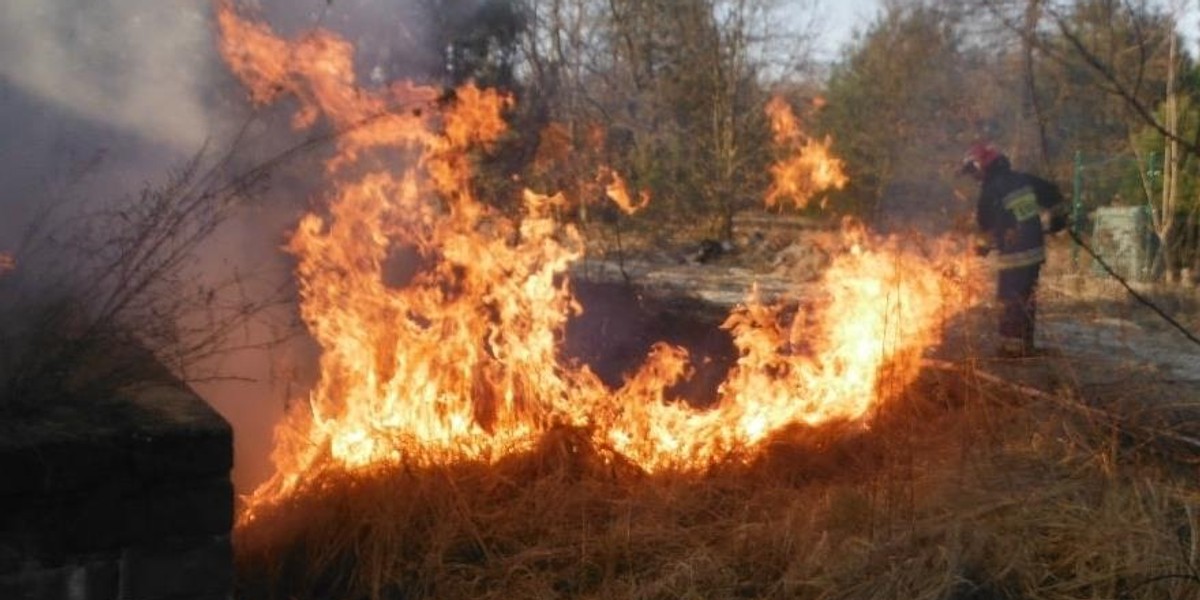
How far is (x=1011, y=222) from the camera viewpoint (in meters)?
8.41

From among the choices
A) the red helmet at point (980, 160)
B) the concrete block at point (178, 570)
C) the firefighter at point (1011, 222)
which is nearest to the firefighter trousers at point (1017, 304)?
the firefighter at point (1011, 222)

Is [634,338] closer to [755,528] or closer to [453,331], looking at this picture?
[453,331]

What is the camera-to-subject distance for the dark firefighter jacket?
26.9 feet

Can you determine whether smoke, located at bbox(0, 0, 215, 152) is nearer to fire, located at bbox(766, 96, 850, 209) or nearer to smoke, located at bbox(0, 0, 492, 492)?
smoke, located at bbox(0, 0, 492, 492)

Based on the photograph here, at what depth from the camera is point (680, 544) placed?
3941 millimetres

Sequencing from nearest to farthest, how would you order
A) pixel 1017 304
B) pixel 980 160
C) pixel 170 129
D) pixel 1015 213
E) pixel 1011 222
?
pixel 170 129, pixel 1017 304, pixel 1015 213, pixel 1011 222, pixel 980 160

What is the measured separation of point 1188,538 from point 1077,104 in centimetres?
1442

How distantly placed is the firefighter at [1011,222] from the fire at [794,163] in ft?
30.1

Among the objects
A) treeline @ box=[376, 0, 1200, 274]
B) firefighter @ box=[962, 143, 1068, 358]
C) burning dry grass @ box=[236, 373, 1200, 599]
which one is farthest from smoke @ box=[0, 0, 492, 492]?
treeline @ box=[376, 0, 1200, 274]

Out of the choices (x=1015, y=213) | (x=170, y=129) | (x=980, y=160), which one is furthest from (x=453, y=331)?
(x=980, y=160)

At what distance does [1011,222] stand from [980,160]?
600 mm

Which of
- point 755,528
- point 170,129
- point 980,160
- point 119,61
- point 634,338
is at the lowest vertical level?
point 755,528

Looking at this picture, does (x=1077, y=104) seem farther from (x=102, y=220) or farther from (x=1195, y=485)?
(x=102, y=220)

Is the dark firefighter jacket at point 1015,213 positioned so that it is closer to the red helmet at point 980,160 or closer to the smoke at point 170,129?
the red helmet at point 980,160
